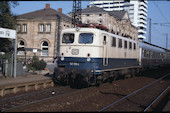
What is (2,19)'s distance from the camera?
1137 inches

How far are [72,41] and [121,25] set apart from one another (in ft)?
170

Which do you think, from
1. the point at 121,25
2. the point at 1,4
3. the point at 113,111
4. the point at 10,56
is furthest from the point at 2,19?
the point at 121,25

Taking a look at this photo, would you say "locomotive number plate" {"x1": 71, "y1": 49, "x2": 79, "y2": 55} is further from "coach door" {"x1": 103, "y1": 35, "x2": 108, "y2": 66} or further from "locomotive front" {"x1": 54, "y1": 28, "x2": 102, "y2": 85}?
"coach door" {"x1": 103, "y1": 35, "x2": 108, "y2": 66}

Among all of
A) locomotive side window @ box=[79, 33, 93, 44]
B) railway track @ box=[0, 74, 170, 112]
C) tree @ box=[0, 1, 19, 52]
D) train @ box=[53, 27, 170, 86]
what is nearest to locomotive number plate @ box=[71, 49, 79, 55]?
train @ box=[53, 27, 170, 86]

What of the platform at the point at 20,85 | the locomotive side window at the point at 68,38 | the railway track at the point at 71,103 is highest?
the locomotive side window at the point at 68,38

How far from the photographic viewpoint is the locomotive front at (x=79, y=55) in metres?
12.2

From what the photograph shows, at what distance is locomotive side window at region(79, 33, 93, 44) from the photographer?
12.5 metres

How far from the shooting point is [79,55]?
41.0ft

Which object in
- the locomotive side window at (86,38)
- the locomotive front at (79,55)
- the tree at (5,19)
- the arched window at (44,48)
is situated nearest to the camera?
the locomotive front at (79,55)

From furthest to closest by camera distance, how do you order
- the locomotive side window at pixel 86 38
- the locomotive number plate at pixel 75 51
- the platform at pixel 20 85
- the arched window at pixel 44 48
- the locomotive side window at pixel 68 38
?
the arched window at pixel 44 48 → the locomotive side window at pixel 68 38 → the locomotive number plate at pixel 75 51 → the locomotive side window at pixel 86 38 → the platform at pixel 20 85

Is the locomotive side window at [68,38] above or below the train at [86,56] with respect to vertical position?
above

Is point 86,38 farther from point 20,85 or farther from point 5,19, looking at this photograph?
point 5,19

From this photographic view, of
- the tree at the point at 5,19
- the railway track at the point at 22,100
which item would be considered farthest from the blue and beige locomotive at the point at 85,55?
the tree at the point at 5,19

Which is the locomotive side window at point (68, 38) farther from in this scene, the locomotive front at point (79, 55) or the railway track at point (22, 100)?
the railway track at point (22, 100)
